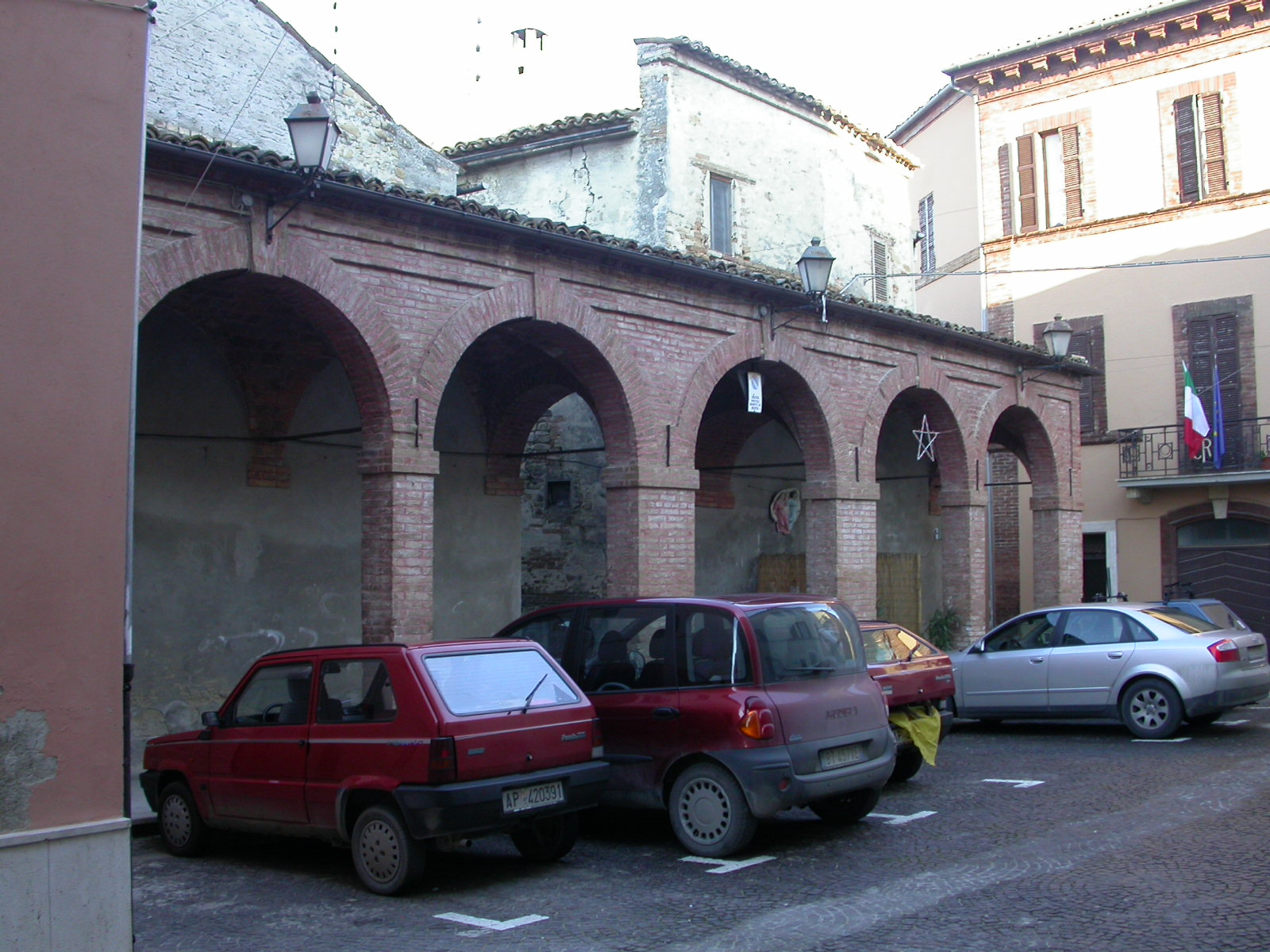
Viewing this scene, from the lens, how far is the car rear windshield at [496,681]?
7254mm

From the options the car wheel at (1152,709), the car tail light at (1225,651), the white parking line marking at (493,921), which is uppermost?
the car tail light at (1225,651)

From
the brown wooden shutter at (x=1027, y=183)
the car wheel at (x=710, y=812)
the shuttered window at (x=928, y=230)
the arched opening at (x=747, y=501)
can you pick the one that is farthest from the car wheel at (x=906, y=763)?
the shuttered window at (x=928, y=230)

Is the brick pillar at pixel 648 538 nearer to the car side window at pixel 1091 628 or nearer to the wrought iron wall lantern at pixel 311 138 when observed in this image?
the car side window at pixel 1091 628

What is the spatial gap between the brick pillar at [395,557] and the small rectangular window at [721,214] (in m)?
11.7

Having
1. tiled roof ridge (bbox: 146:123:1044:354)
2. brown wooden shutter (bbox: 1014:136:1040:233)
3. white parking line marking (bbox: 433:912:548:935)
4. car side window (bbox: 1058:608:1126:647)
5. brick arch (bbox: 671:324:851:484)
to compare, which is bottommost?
white parking line marking (bbox: 433:912:548:935)

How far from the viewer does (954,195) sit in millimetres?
28859

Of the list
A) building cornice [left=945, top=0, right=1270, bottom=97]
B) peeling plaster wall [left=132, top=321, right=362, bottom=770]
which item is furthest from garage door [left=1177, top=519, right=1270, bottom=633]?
peeling plaster wall [left=132, top=321, right=362, bottom=770]

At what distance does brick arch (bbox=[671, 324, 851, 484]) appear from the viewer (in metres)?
14.1

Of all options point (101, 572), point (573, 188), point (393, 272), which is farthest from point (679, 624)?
point (573, 188)

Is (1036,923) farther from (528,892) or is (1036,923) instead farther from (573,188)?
(573,188)

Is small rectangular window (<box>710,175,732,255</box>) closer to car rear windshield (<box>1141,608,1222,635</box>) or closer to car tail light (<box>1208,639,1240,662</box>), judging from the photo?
car rear windshield (<box>1141,608,1222,635</box>)

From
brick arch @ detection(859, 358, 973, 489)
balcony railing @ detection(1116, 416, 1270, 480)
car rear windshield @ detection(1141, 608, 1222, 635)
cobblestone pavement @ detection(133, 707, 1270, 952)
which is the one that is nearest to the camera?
cobblestone pavement @ detection(133, 707, 1270, 952)

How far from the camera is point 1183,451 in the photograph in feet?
77.6

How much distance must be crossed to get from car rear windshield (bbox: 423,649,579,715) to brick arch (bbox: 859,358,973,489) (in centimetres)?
949
